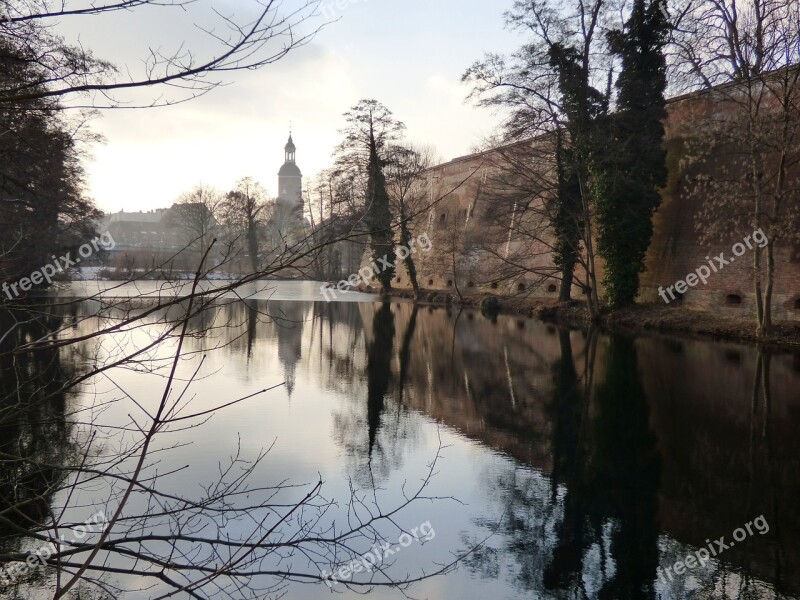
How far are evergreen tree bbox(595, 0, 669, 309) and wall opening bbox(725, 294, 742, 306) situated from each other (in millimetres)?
3403

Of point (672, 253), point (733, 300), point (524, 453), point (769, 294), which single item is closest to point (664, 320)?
point (733, 300)

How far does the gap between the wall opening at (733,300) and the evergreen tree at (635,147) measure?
3.40 metres

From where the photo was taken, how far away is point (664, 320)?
66.3 ft

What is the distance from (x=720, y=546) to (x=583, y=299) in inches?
835


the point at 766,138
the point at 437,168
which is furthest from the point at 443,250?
the point at 766,138

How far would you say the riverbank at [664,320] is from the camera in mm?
16875

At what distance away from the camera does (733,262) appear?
64.4ft
